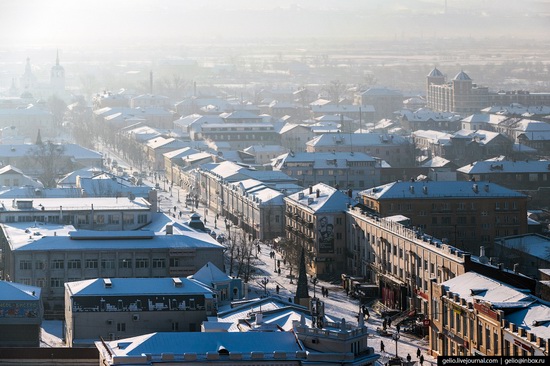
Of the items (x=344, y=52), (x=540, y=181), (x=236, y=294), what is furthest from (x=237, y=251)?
(x=344, y=52)

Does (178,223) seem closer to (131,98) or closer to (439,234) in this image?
(439,234)

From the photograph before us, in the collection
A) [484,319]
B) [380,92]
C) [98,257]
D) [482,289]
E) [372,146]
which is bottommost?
[380,92]

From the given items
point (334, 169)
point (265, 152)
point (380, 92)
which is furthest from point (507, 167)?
point (380, 92)

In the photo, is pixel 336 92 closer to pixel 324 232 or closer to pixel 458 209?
pixel 458 209

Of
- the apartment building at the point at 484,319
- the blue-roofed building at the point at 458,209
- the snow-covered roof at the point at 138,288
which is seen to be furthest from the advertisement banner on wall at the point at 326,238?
the snow-covered roof at the point at 138,288

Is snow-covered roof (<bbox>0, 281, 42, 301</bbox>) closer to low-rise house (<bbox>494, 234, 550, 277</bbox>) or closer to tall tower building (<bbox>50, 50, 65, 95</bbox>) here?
low-rise house (<bbox>494, 234, 550, 277</bbox>)
